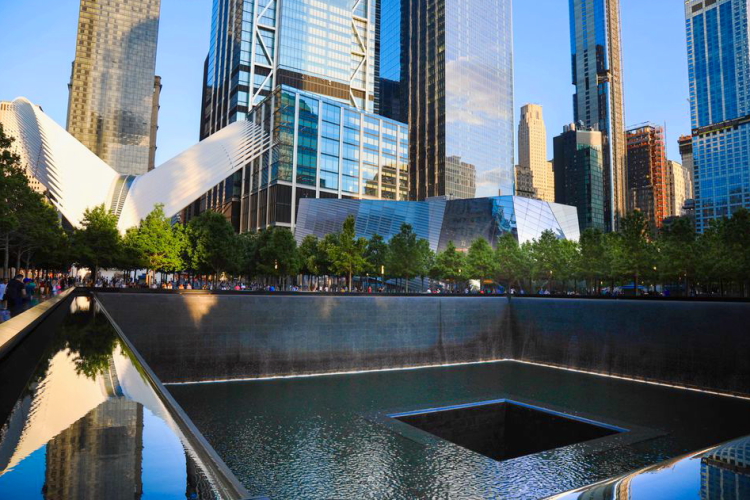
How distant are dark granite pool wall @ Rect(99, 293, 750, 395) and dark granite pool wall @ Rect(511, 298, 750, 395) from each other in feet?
0.15

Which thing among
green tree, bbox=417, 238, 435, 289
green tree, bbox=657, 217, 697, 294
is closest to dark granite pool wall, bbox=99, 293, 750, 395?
green tree, bbox=657, 217, 697, 294

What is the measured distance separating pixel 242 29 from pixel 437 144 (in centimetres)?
5882

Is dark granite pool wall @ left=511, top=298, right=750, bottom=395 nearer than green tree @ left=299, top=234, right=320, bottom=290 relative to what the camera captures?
Yes

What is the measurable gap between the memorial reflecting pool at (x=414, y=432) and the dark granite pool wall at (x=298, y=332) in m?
1.02

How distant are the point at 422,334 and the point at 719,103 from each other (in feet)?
592

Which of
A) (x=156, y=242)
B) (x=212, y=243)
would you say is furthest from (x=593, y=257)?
(x=156, y=242)

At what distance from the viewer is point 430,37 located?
479 feet

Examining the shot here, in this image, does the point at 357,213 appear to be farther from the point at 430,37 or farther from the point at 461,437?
the point at 430,37

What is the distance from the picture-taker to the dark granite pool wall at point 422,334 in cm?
2128

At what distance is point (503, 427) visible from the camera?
19.1m

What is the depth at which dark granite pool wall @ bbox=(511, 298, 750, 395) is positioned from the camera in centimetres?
2133

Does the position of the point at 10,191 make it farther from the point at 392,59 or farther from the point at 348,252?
the point at 392,59

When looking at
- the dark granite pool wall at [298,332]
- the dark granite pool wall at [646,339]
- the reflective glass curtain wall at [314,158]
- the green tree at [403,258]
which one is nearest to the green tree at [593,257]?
the green tree at [403,258]

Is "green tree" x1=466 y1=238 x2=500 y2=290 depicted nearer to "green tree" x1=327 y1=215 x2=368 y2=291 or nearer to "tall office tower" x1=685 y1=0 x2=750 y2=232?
"green tree" x1=327 y1=215 x2=368 y2=291
